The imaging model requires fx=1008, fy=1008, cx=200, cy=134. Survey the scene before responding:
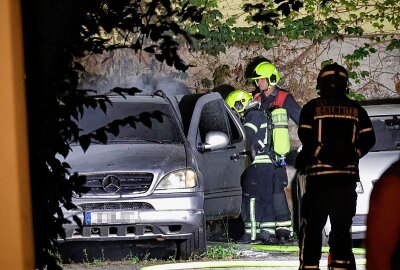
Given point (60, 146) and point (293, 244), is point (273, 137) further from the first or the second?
point (60, 146)

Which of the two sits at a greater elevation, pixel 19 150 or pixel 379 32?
pixel 379 32

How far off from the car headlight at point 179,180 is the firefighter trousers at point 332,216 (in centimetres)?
265

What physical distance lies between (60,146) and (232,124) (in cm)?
606

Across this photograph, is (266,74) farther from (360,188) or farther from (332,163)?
(332,163)

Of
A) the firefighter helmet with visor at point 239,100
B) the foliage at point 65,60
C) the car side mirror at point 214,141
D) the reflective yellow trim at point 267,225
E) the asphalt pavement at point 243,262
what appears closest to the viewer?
the foliage at point 65,60

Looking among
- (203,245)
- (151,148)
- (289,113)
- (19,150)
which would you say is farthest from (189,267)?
(19,150)

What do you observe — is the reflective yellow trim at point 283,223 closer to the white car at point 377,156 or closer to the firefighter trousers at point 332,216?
the white car at point 377,156

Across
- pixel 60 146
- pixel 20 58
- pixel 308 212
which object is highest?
pixel 20 58

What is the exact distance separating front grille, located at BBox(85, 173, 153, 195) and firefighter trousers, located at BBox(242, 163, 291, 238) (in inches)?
95.5

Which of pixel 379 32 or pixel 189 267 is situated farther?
pixel 379 32

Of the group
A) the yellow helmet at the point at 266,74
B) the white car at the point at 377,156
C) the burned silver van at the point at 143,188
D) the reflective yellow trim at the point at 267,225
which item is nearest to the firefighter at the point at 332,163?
the burned silver van at the point at 143,188

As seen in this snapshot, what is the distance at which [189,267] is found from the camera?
9.70 metres

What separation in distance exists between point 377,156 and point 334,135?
3.13 metres

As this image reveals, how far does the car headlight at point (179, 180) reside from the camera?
9.98 meters
